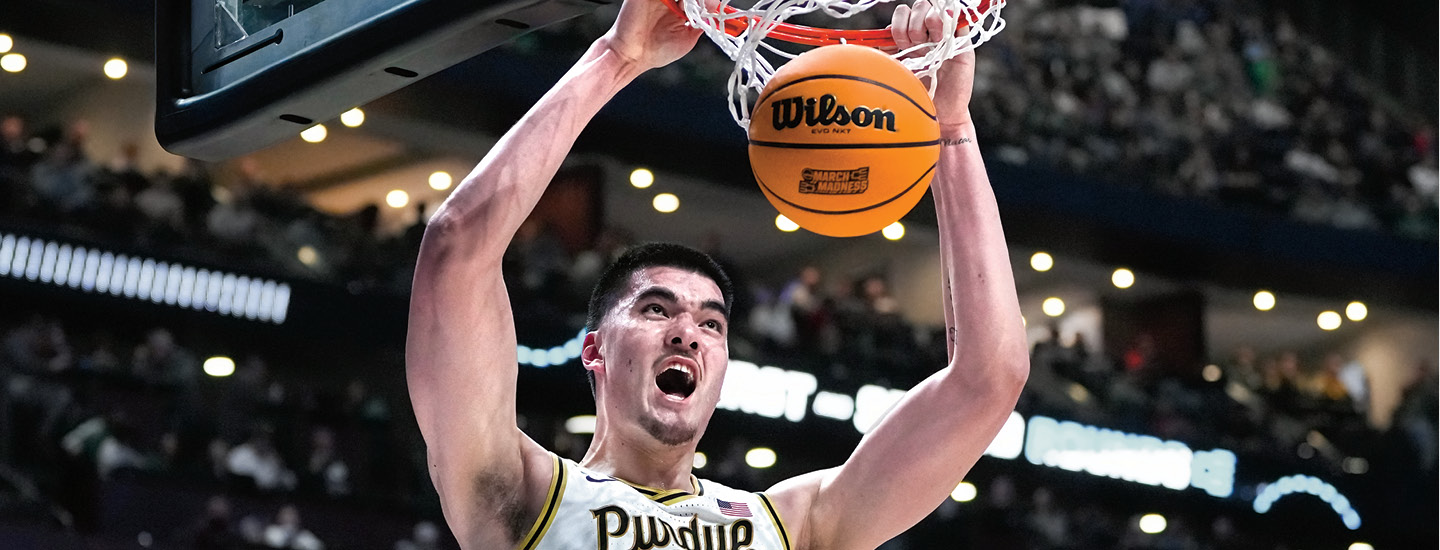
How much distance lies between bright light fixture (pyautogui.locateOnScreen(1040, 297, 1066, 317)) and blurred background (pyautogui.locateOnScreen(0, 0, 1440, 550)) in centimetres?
3

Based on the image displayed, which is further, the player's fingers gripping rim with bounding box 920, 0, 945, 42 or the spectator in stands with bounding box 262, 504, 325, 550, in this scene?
the spectator in stands with bounding box 262, 504, 325, 550

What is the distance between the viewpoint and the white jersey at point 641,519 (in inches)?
119

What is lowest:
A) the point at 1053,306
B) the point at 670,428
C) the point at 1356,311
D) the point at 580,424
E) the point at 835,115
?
the point at 1356,311

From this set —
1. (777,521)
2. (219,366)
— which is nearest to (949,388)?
(777,521)

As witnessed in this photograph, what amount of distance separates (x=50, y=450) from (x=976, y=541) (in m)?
7.49

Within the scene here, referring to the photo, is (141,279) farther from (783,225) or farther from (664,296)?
(664,296)

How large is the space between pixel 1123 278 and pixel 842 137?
15.8 metres

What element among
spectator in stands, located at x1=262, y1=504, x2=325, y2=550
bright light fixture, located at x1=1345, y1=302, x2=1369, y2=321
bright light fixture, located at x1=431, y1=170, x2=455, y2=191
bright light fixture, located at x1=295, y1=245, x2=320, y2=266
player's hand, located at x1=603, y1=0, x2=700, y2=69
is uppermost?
player's hand, located at x1=603, y1=0, x2=700, y2=69

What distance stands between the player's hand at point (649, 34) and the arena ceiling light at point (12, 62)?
1373cm

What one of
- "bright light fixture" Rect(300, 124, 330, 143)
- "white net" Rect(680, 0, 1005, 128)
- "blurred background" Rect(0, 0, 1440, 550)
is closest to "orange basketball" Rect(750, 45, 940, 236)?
"white net" Rect(680, 0, 1005, 128)

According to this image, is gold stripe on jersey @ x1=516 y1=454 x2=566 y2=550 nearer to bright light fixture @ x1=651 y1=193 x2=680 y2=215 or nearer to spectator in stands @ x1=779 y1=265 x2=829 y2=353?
spectator in stands @ x1=779 y1=265 x2=829 y2=353

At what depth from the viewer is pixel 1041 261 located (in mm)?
17469

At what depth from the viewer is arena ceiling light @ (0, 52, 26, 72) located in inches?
589

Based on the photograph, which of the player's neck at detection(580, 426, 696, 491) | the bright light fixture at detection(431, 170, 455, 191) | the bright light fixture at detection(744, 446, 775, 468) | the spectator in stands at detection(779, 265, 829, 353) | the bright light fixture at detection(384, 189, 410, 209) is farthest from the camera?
the bright light fixture at detection(384, 189, 410, 209)
